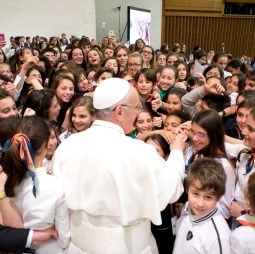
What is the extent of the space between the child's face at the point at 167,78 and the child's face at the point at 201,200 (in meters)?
2.48

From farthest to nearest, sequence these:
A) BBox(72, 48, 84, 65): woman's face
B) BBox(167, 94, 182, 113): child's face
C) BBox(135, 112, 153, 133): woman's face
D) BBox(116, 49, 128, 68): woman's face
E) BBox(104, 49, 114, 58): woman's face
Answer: BBox(104, 49, 114, 58): woman's face
BBox(72, 48, 84, 65): woman's face
BBox(116, 49, 128, 68): woman's face
BBox(167, 94, 182, 113): child's face
BBox(135, 112, 153, 133): woman's face

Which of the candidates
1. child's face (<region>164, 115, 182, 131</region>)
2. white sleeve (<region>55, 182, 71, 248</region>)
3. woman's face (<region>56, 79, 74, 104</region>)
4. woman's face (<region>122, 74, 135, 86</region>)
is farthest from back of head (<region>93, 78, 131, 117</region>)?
woman's face (<region>122, 74, 135, 86</region>)

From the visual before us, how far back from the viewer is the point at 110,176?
5.60 ft

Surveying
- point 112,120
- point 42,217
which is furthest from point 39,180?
point 112,120

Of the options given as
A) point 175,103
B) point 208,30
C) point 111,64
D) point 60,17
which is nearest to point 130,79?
point 111,64

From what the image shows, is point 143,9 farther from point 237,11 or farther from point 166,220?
point 166,220

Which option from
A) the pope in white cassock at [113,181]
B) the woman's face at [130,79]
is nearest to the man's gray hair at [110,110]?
the pope in white cassock at [113,181]

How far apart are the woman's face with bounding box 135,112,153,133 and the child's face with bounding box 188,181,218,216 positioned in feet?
4.28

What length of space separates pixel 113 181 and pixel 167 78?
9.05 feet

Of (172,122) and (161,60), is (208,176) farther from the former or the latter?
(161,60)

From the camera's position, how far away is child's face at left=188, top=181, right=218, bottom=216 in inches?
75.4

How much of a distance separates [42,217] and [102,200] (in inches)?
14.4

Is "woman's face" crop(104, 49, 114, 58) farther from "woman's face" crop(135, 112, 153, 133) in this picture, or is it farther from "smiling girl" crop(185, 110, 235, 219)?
"smiling girl" crop(185, 110, 235, 219)

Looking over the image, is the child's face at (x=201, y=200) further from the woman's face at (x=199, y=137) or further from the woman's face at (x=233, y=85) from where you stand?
the woman's face at (x=233, y=85)
